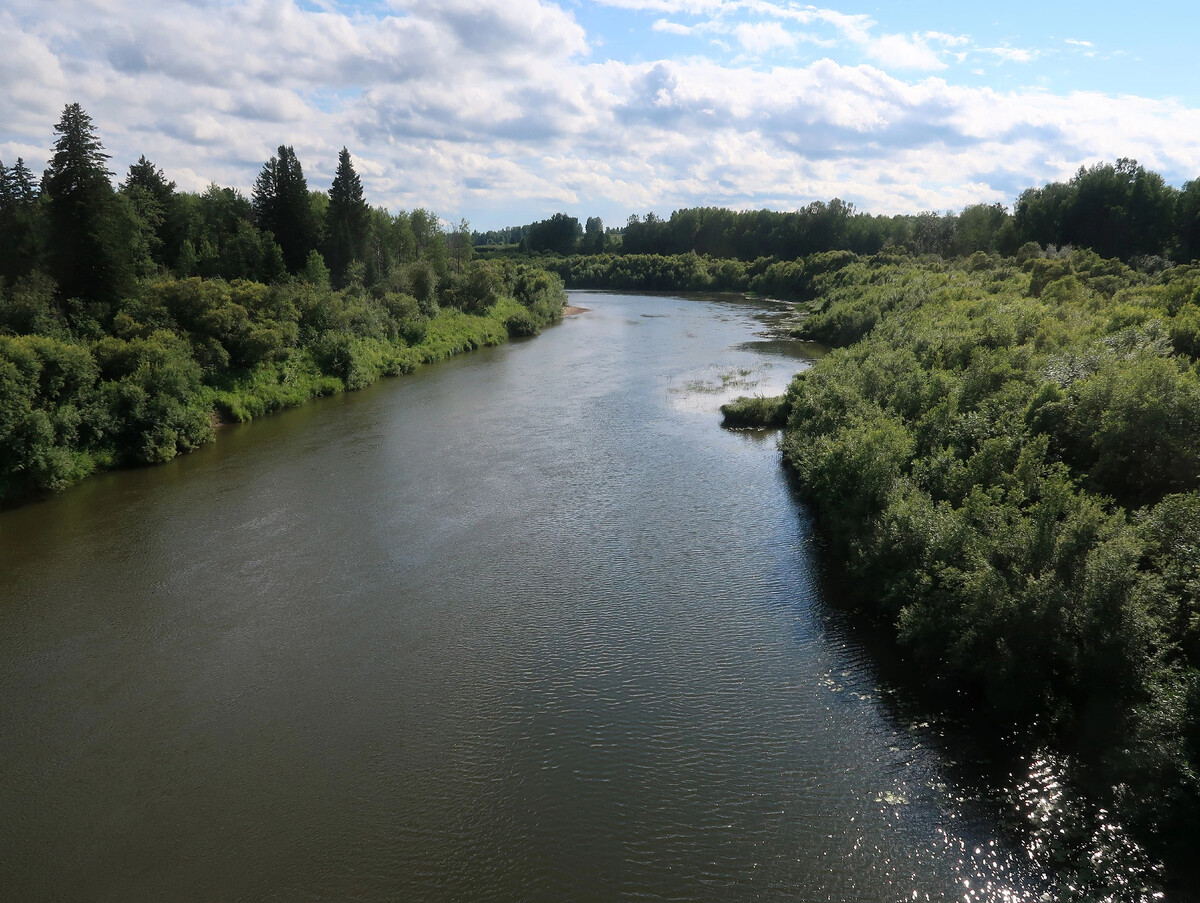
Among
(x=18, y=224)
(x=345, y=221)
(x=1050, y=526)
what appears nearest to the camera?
(x=1050, y=526)

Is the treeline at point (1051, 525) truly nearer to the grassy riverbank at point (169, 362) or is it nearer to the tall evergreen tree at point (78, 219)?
the grassy riverbank at point (169, 362)

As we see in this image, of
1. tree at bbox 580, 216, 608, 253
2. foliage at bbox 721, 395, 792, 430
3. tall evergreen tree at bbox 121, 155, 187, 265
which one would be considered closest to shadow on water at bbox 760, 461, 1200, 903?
foliage at bbox 721, 395, 792, 430

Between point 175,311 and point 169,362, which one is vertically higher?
point 175,311

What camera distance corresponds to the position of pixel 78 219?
32.8 metres

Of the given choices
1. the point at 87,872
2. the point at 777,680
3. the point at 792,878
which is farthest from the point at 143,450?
the point at 792,878

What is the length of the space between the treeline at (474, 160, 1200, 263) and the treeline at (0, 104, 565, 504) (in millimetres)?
51944

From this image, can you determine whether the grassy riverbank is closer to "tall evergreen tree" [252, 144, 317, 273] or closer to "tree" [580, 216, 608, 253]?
"tall evergreen tree" [252, 144, 317, 273]

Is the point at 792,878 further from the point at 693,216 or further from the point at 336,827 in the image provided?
the point at 693,216

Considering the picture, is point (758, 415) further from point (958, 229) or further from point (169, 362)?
point (958, 229)

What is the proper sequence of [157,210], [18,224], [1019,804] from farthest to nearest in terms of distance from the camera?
[157,210]
[18,224]
[1019,804]

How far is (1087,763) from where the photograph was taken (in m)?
11.3

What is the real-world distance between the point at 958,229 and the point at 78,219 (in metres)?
86.6

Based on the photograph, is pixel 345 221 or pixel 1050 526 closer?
pixel 1050 526

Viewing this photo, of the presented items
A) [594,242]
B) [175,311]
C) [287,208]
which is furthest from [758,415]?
[594,242]
